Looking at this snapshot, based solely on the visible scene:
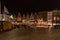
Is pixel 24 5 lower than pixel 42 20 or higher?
higher

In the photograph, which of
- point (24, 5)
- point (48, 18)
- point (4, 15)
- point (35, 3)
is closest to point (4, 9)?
point (4, 15)

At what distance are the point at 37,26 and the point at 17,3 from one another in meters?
1.94

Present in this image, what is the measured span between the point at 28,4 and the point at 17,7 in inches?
29.8

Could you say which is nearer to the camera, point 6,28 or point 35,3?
point 6,28

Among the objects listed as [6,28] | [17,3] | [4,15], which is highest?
[17,3]

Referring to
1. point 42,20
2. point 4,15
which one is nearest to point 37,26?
point 42,20

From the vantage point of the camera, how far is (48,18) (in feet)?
36.5

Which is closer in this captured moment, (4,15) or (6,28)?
(6,28)

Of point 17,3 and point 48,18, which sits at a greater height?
point 17,3

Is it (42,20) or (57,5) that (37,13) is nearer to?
(42,20)

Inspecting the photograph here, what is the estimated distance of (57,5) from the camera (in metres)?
11.2

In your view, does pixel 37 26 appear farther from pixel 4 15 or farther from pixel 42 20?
pixel 4 15

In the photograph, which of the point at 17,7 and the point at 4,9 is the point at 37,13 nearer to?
the point at 17,7

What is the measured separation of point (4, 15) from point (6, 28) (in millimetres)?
1073
